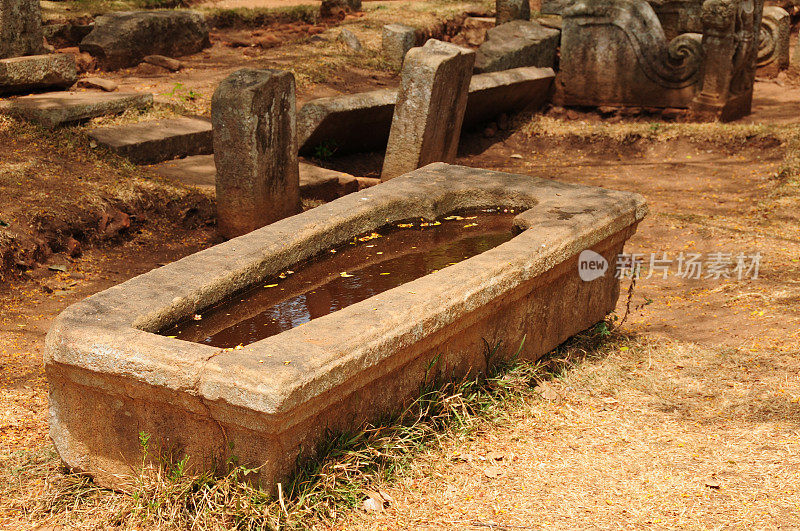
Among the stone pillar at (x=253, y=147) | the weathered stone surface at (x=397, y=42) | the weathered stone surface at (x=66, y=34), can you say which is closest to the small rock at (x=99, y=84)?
the weathered stone surface at (x=66, y=34)

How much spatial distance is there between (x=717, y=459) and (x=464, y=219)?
1.67 metres

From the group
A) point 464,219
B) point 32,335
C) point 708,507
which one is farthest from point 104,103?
point 708,507

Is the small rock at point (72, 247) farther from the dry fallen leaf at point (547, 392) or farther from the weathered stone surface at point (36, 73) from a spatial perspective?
the dry fallen leaf at point (547, 392)

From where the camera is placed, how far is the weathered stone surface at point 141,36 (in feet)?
26.7

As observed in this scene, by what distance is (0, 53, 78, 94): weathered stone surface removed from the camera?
636 centimetres

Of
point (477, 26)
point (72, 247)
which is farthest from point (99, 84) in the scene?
point (477, 26)

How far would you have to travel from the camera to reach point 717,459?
3.11 m

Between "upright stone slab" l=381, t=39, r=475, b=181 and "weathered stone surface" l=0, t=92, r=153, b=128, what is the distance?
2.02 m

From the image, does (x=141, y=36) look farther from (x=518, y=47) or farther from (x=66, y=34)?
(x=518, y=47)

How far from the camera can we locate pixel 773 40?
10.5 meters

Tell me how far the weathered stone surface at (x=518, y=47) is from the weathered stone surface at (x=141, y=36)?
9.70 feet

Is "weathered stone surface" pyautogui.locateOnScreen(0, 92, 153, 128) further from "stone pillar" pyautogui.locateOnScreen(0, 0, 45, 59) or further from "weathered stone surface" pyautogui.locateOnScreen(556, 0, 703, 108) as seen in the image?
"weathered stone surface" pyautogui.locateOnScreen(556, 0, 703, 108)

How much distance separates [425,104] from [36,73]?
293 cm

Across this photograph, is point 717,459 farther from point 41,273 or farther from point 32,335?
point 41,273
